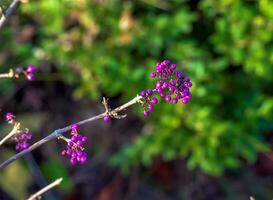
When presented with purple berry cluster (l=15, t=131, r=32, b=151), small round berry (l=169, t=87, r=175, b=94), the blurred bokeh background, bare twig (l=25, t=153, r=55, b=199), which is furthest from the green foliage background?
small round berry (l=169, t=87, r=175, b=94)

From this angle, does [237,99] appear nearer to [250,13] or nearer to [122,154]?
[250,13]

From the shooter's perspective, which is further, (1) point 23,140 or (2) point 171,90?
(1) point 23,140

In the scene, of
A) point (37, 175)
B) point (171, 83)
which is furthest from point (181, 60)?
point (171, 83)

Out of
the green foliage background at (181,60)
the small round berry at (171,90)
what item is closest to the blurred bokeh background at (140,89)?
the green foliage background at (181,60)

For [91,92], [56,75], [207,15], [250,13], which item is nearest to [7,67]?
[56,75]

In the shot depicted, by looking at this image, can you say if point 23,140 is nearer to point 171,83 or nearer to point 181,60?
point 171,83

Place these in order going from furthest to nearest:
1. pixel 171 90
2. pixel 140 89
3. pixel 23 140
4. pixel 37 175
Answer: pixel 37 175
pixel 140 89
pixel 23 140
pixel 171 90

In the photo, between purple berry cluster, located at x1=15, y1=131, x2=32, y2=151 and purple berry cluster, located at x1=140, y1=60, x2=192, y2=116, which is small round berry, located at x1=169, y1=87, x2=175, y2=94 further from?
purple berry cluster, located at x1=15, y1=131, x2=32, y2=151

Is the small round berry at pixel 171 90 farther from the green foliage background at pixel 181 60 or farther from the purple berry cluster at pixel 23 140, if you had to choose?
the green foliage background at pixel 181 60
